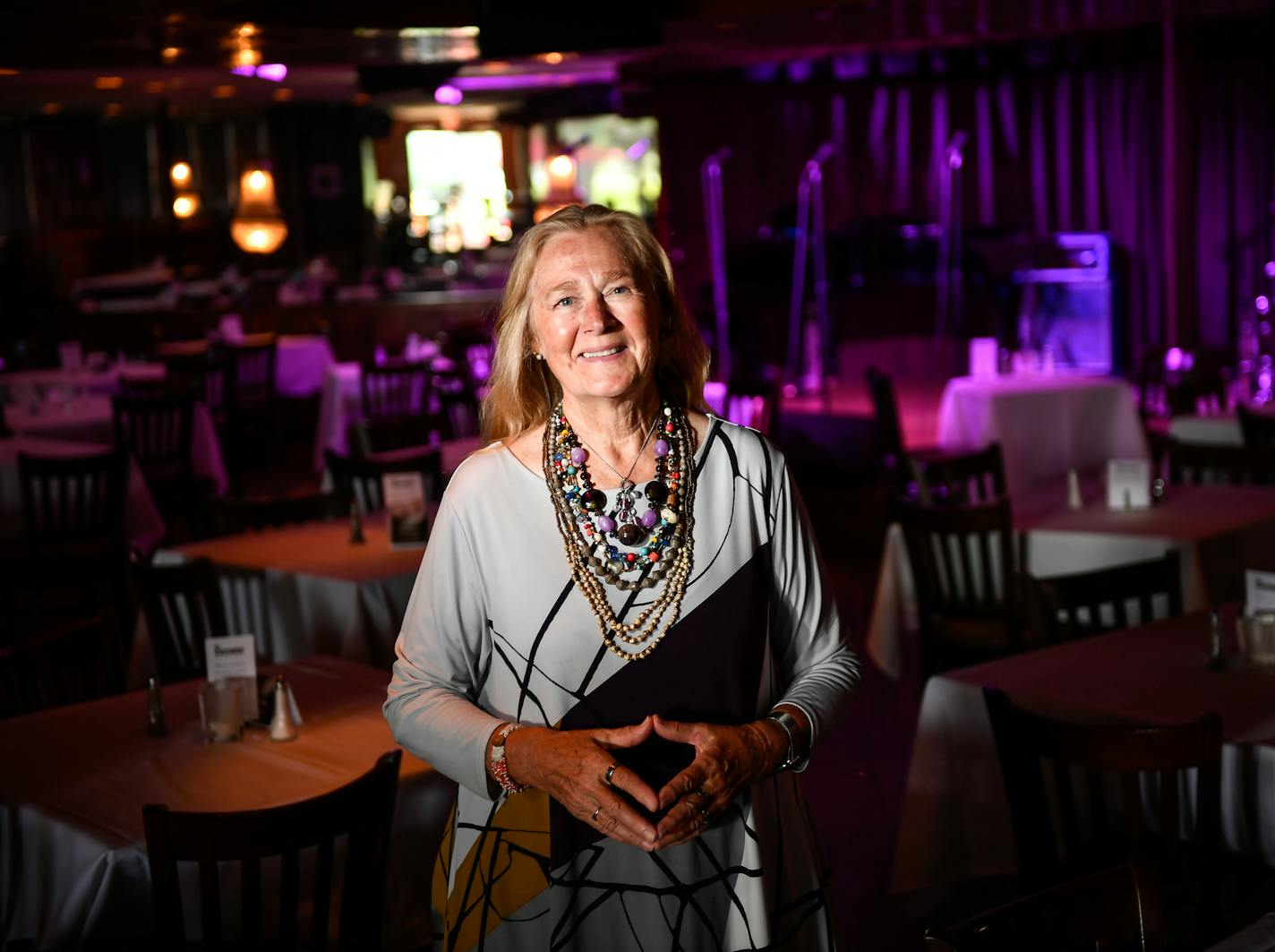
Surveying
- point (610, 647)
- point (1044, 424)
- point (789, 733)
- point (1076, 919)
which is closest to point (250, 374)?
point (1044, 424)

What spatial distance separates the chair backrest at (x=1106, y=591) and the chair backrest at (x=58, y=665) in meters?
2.27

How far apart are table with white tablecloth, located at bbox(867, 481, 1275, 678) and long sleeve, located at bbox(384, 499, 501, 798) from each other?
3.19 m

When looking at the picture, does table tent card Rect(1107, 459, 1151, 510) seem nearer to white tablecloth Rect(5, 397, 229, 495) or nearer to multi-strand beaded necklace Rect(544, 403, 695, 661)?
multi-strand beaded necklace Rect(544, 403, 695, 661)

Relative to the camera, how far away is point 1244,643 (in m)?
3.26

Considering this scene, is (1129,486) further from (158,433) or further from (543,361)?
(158,433)

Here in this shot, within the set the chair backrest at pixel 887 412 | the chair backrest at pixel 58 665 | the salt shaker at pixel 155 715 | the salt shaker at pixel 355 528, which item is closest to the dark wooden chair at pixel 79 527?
the salt shaker at pixel 355 528

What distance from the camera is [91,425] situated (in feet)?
26.9

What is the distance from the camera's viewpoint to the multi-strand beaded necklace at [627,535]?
1.85m

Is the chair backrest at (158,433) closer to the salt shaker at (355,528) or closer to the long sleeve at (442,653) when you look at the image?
the salt shaker at (355,528)

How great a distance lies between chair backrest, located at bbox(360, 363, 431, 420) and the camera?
9414mm

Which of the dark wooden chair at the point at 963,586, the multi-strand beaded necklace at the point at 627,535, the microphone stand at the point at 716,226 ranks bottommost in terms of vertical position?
the dark wooden chair at the point at 963,586

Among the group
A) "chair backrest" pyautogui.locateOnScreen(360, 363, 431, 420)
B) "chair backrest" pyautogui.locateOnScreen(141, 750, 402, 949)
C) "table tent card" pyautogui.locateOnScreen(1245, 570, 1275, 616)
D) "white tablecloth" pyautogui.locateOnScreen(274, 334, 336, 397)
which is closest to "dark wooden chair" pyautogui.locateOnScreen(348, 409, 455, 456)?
"chair backrest" pyautogui.locateOnScreen(360, 363, 431, 420)

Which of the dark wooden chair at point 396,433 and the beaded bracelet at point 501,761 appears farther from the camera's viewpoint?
the dark wooden chair at point 396,433

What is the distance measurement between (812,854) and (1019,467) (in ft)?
22.0
